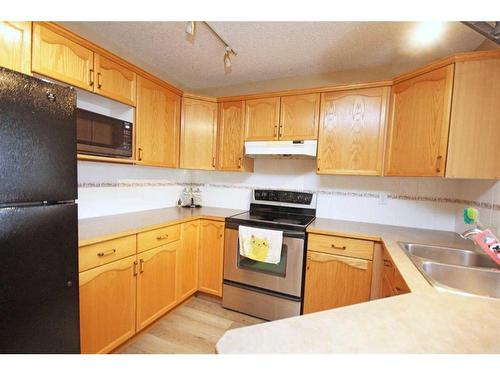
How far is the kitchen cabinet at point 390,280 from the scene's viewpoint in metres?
1.13

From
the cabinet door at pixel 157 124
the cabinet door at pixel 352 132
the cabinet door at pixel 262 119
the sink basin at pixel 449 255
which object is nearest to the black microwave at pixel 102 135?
the cabinet door at pixel 157 124

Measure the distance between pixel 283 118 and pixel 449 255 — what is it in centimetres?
158

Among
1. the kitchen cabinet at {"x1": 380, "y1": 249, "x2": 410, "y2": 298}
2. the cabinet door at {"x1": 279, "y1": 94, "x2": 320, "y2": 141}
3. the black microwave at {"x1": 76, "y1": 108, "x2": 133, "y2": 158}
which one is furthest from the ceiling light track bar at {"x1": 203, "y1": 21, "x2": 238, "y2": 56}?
the kitchen cabinet at {"x1": 380, "y1": 249, "x2": 410, "y2": 298}

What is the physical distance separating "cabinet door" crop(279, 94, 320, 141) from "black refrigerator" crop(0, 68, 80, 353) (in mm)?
1594

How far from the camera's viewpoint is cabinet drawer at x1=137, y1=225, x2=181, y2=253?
1627 mm

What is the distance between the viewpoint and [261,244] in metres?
1.91

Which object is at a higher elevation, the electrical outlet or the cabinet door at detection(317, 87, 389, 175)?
the cabinet door at detection(317, 87, 389, 175)

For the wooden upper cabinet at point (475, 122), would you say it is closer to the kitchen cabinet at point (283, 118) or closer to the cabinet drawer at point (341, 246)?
the cabinet drawer at point (341, 246)

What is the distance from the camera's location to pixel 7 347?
Result: 0.83 meters

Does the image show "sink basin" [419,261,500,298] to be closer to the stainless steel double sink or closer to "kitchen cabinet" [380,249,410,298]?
the stainless steel double sink

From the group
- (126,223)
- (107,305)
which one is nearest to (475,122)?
(126,223)

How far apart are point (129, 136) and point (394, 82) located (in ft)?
6.82

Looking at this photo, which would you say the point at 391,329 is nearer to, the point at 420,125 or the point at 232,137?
the point at 420,125
